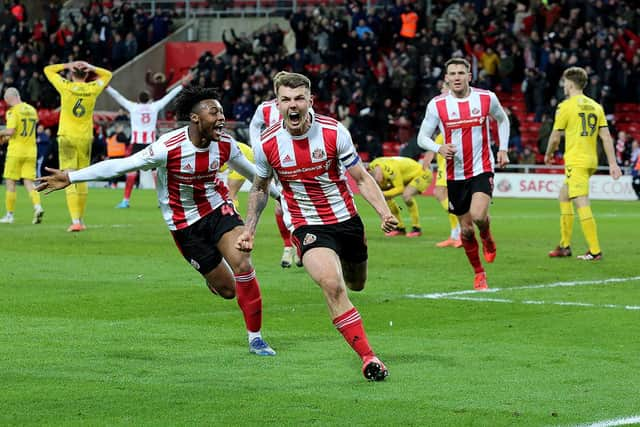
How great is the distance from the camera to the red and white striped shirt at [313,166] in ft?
29.1

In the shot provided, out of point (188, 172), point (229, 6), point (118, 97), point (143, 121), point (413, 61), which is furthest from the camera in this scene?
point (229, 6)

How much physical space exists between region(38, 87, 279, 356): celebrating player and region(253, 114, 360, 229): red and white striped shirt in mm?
760

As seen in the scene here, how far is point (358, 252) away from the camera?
910 centimetres

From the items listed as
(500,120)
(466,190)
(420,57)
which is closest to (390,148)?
(420,57)

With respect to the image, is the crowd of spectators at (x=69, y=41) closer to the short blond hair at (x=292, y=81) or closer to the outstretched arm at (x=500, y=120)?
the outstretched arm at (x=500, y=120)

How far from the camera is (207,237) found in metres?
9.97

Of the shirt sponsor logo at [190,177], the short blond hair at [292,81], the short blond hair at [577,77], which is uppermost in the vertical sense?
the short blond hair at [292,81]

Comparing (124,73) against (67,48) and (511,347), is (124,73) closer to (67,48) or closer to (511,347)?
(67,48)

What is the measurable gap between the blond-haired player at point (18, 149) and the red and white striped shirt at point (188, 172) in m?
13.2

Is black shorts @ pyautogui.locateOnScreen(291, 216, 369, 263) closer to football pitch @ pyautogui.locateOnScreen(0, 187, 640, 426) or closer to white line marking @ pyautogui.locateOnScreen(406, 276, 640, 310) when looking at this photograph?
football pitch @ pyautogui.locateOnScreen(0, 187, 640, 426)


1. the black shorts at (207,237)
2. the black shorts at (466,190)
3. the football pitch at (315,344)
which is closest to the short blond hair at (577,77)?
the football pitch at (315,344)

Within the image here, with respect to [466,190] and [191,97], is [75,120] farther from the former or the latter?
[191,97]

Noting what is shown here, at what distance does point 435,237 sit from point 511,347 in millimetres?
11110

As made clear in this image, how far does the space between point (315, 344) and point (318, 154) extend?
163cm
